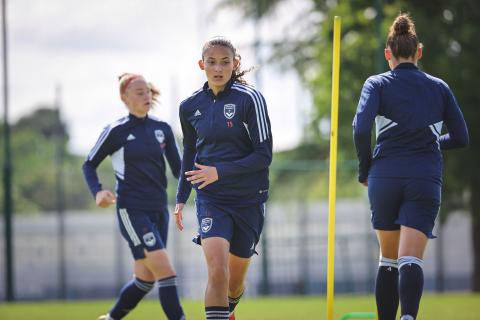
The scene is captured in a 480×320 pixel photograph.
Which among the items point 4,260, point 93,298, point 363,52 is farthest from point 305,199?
point 4,260

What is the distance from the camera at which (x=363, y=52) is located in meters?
20.9

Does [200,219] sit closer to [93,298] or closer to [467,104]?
[467,104]

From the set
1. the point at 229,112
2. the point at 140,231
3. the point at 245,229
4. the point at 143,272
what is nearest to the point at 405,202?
the point at 245,229

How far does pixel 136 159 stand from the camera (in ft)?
27.1

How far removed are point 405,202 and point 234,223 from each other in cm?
114

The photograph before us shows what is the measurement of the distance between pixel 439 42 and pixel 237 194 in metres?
14.8

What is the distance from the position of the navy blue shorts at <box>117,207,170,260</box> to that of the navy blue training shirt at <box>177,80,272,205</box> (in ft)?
5.46

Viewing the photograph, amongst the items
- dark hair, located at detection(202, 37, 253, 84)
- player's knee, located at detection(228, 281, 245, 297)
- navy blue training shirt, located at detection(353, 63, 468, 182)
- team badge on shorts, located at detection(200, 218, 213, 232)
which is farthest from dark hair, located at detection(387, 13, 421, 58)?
player's knee, located at detection(228, 281, 245, 297)

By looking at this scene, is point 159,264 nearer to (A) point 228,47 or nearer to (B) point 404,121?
(A) point 228,47

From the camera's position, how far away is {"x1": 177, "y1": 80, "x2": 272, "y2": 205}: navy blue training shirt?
632 cm

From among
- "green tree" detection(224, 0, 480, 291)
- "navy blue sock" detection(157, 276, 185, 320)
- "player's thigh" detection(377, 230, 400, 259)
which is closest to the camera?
"player's thigh" detection(377, 230, 400, 259)

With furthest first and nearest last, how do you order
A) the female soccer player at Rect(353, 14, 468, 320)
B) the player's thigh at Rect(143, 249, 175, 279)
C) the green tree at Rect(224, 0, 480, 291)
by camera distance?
the green tree at Rect(224, 0, 480, 291)
the player's thigh at Rect(143, 249, 175, 279)
the female soccer player at Rect(353, 14, 468, 320)

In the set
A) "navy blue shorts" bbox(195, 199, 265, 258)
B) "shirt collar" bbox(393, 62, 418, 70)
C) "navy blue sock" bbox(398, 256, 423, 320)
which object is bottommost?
"navy blue sock" bbox(398, 256, 423, 320)

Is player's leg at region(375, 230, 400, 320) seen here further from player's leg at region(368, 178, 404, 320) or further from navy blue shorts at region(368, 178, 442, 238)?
navy blue shorts at region(368, 178, 442, 238)
